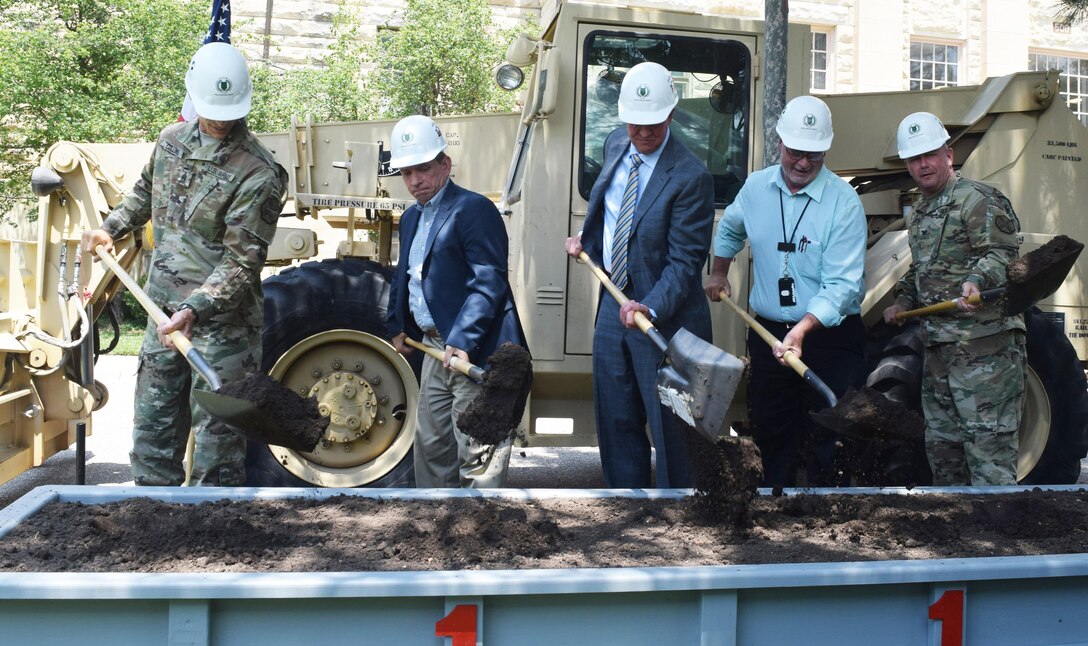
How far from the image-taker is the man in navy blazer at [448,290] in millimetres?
4535

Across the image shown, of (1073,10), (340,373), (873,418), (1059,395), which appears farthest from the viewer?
(1073,10)

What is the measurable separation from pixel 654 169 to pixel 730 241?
25.1 inches

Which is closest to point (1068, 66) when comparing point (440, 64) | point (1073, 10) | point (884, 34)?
point (884, 34)

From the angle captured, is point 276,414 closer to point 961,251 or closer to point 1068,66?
point 961,251

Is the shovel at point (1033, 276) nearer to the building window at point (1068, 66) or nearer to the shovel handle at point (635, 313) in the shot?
the shovel handle at point (635, 313)

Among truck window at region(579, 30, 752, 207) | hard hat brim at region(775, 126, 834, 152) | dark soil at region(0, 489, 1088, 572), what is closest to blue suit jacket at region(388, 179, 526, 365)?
truck window at region(579, 30, 752, 207)

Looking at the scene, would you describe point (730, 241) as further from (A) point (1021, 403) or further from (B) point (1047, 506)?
(B) point (1047, 506)

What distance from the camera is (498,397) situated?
4172 mm

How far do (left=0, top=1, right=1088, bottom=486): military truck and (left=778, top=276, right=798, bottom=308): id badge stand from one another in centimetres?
84

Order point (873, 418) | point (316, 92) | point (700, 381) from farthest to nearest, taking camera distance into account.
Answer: point (316, 92) → point (873, 418) → point (700, 381)

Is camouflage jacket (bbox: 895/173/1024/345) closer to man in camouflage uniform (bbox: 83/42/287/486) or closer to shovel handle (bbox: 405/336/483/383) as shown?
shovel handle (bbox: 405/336/483/383)

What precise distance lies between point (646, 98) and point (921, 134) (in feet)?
4.29

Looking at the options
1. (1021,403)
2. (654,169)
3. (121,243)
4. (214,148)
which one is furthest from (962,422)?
(121,243)

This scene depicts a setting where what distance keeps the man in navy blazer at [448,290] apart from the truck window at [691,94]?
42.2 inches
